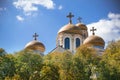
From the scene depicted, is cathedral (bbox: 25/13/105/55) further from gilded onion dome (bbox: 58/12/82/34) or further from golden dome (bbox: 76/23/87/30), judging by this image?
golden dome (bbox: 76/23/87/30)

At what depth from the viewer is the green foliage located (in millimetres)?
19406

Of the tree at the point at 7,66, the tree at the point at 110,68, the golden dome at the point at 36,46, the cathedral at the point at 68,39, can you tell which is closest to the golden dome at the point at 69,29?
the cathedral at the point at 68,39

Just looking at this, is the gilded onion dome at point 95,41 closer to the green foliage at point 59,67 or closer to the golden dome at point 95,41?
the golden dome at point 95,41

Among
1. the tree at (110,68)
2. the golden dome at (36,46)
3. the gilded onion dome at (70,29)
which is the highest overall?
the gilded onion dome at (70,29)

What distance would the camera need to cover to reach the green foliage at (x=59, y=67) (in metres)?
19.4

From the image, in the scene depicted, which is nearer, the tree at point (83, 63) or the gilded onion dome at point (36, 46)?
the tree at point (83, 63)

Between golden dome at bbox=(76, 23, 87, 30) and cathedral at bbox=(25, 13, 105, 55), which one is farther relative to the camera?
golden dome at bbox=(76, 23, 87, 30)

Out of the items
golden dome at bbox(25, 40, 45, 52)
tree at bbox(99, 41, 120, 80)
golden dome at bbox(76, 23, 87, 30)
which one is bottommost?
tree at bbox(99, 41, 120, 80)

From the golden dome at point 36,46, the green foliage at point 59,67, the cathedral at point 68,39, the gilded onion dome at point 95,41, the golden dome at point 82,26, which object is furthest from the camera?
the golden dome at point 82,26

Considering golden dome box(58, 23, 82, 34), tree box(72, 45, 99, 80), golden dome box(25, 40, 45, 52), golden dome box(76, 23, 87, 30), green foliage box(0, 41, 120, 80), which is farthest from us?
golden dome box(76, 23, 87, 30)

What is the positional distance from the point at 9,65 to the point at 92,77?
4.56 m

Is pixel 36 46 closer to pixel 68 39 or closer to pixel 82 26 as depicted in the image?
A: pixel 68 39

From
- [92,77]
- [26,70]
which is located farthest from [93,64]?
[26,70]

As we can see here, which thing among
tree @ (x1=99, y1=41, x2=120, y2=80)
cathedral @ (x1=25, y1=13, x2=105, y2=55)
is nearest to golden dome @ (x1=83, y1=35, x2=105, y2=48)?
cathedral @ (x1=25, y1=13, x2=105, y2=55)
